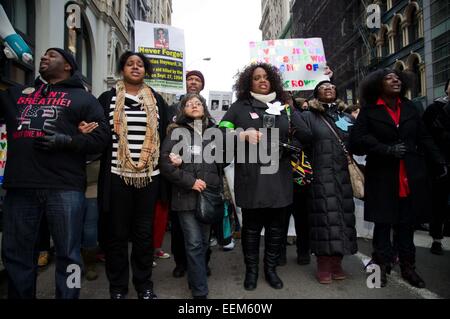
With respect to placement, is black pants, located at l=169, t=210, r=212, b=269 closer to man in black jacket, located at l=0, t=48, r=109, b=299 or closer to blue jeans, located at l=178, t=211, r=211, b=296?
blue jeans, located at l=178, t=211, r=211, b=296

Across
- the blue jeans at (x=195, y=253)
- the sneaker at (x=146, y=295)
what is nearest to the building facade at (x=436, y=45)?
the blue jeans at (x=195, y=253)

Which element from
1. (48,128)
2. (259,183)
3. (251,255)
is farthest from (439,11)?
(48,128)

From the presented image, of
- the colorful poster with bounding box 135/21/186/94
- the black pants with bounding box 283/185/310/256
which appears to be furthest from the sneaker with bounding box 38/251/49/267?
the colorful poster with bounding box 135/21/186/94

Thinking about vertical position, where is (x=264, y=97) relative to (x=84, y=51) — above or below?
below

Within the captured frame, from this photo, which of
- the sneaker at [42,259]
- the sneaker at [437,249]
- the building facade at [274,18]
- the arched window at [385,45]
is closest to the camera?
the sneaker at [42,259]

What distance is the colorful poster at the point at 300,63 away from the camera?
6.11m

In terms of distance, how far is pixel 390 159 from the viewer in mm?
3133

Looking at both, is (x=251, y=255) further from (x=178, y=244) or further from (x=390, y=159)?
(x=390, y=159)

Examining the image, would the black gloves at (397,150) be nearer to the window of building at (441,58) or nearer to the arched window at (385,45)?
the window of building at (441,58)

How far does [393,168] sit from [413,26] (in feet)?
67.7

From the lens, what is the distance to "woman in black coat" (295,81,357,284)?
10.3ft

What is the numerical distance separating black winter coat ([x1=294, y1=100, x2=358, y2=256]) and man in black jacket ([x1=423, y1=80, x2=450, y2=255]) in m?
1.06

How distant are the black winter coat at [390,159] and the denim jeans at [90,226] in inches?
103

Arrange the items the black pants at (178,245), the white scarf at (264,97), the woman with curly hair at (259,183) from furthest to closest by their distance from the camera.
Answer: the black pants at (178,245) → the white scarf at (264,97) → the woman with curly hair at (259,183)
